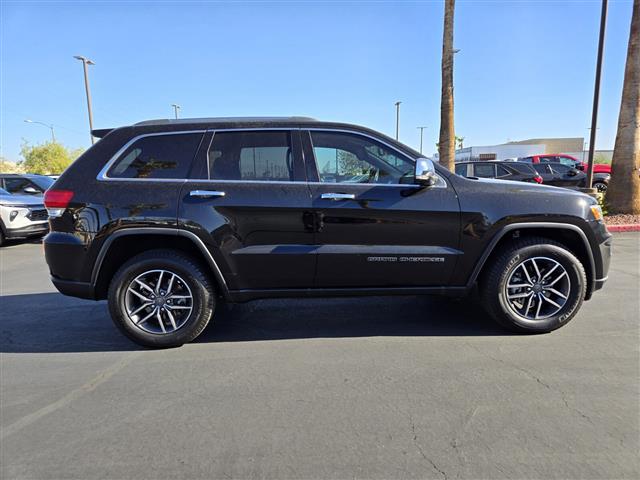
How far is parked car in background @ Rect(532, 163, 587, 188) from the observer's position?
14109 mm

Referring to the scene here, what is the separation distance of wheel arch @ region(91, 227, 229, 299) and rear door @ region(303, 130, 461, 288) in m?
0.95

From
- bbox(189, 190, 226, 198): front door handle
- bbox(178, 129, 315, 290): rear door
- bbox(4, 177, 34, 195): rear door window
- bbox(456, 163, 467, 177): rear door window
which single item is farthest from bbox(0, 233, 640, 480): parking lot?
bbox(456, 163, 467, 177): rear door window

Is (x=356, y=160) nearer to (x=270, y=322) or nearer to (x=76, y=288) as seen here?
(x=270, y=322)

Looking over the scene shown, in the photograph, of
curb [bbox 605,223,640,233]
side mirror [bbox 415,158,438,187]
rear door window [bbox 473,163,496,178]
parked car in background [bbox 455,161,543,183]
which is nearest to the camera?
side mirror [bbox 415,158,438,187]

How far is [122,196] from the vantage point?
3381 millimetres

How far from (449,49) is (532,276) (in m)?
9.71

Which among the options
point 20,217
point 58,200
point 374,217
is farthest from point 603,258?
point 20,217

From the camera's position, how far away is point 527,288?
3.69 meters

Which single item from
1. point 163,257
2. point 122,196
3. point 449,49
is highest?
point 449,49

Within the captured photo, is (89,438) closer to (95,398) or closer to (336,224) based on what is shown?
(95,398)

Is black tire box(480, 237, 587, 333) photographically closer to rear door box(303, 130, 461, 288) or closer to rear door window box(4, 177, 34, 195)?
rear door box(303, 130, 461, 288)

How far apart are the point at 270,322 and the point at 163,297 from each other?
3.72ft

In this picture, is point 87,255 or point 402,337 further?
point 402,337

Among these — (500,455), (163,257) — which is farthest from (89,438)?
(500,455)
